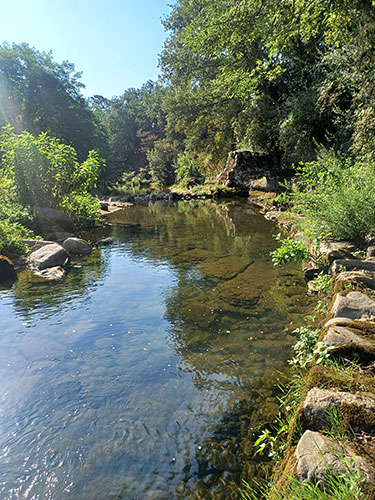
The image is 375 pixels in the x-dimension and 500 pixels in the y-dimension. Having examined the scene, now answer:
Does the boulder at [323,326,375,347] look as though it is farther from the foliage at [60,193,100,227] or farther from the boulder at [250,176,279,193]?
the boulder at [250,176,279,193]

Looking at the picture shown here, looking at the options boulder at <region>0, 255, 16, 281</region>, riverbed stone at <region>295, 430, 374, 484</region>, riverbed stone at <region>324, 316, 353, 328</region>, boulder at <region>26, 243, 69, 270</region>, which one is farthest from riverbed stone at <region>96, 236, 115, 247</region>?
riverbed stone at <region>295, 430, 374, 484</region>

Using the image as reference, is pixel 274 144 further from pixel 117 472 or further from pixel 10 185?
pixel 117 472

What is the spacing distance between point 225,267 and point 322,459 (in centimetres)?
622

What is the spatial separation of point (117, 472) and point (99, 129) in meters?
41.5

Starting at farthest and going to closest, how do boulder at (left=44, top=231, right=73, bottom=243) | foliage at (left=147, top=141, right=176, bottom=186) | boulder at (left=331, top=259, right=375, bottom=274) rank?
foliage at (left=147, top=141, right=176, bottom=186), boulder at (left=44, top=231, right=73, bottom=243), boulder at (left=331, top=259, right=375, bottom=274)

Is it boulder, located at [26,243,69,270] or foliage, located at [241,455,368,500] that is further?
boulder, located at [26,243,69,270]

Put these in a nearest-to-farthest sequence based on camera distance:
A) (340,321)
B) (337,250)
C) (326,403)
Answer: (326,403) < (340,321) < (337,250)

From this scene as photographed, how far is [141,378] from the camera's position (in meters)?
3.85

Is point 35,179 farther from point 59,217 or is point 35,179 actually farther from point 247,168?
point 247,168

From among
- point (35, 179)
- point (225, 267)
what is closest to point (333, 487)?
point (225, 267)

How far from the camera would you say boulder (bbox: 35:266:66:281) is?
7.99 m

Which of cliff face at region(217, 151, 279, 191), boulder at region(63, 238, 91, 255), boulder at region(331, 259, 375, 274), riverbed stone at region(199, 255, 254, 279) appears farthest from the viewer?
cliff face at region(217, 151, 279, 191)

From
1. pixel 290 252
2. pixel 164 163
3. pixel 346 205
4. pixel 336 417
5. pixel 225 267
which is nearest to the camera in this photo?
pixel 336 417

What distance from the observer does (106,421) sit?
318 cm
